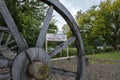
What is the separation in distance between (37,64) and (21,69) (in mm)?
240

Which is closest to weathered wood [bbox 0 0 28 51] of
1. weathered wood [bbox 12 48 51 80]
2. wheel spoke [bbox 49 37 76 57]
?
weathered wood [bbox 12 48 51 80]

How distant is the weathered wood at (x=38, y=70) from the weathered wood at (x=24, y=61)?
67 millimetres

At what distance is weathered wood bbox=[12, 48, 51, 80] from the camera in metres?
4.00

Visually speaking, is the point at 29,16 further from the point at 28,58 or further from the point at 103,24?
the point at 28,58

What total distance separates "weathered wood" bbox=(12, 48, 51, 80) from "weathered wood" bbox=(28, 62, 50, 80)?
67 millimetres

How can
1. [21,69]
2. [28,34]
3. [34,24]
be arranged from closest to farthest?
1. [21,69]
2. [28,34]
3. [34,24]

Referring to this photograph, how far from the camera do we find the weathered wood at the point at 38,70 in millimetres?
4102

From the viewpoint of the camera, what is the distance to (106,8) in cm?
4216

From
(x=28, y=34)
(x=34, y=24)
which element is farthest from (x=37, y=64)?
(x=34, y=24)

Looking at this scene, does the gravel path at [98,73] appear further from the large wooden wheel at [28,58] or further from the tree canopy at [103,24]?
the tree canopy at [103,24]

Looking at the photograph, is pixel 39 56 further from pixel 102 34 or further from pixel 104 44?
pixel 104 44

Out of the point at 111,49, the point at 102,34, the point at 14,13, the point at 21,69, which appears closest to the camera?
the point at 21,69

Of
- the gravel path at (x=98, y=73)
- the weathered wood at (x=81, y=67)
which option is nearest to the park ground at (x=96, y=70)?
the gravel path at (x=98, y=73)

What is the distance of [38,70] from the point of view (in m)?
4.14
